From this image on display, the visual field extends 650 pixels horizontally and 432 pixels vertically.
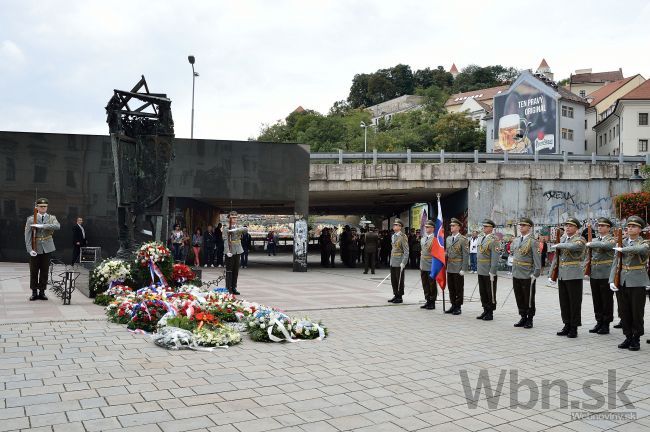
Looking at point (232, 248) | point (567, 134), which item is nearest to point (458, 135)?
point (567, 134)

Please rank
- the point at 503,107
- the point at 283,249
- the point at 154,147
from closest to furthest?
1. the point at 154,147
2. the point at 283,249
3. the point at 503,107

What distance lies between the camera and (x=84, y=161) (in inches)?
784

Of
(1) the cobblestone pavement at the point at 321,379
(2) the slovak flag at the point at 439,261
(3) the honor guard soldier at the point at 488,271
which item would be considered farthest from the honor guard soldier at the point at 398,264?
(1) the cobblestone pavement at the point at 321,379

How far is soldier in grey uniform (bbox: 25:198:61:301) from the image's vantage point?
9992mm

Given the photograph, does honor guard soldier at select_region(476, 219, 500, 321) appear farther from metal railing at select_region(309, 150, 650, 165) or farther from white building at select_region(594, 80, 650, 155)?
white building at select_region(594, 80, 650, 155)

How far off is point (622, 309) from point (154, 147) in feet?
29.1

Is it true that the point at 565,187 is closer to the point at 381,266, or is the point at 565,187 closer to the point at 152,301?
the point at 381,266

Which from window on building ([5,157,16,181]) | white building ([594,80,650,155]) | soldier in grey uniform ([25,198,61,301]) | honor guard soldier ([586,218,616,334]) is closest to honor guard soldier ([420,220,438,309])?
honor guard soldier ([586,218,616,334])

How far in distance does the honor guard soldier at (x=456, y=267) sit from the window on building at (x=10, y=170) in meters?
16.2

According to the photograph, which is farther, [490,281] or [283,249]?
[283,249]

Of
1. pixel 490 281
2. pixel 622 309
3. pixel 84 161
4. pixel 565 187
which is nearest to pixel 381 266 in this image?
pixel 565 187

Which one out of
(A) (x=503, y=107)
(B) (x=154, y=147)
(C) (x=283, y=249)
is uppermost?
(A) (x=503, y=107)

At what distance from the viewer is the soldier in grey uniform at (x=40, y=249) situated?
999 centimetres

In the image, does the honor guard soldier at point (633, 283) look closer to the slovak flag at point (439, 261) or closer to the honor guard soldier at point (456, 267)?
the honor guard soldier at point (456, 267)
